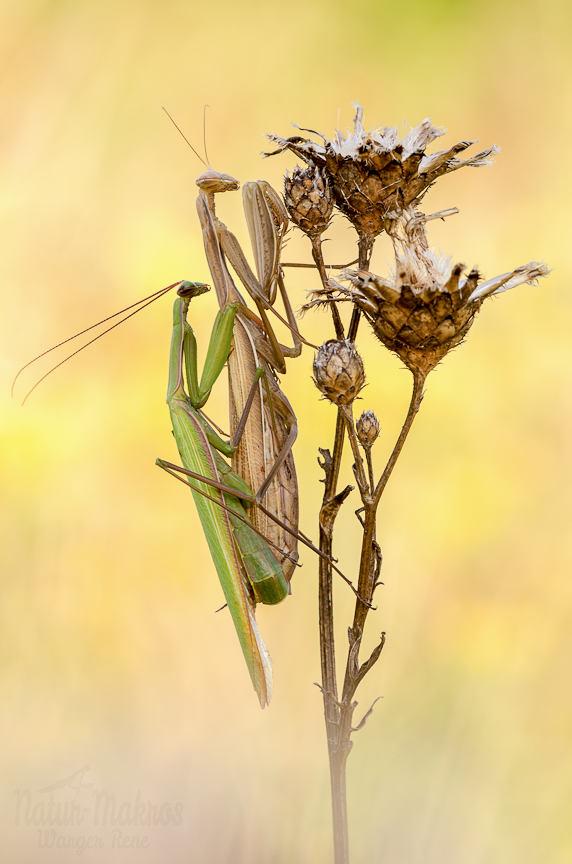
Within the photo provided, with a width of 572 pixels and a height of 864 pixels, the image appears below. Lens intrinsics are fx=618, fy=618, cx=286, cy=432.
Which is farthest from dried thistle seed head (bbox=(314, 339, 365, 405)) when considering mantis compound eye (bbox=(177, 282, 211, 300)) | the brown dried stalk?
mantis compound eye (bbox=(177, 282, 211, 300))

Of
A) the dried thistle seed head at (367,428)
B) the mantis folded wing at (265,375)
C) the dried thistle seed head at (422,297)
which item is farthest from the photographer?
the mantis folded wing at (265,375)

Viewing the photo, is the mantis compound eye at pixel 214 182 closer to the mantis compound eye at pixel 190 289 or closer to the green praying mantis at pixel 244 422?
the green praying mantis at pixel 244 422

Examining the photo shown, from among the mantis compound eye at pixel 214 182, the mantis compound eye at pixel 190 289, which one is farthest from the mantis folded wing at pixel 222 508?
the mantis compound eye at pixel 214 182

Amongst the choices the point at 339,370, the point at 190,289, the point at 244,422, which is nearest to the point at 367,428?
the point at 339,370

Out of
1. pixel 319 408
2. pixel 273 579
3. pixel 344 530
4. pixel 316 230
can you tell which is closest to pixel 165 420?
pixel 319 408

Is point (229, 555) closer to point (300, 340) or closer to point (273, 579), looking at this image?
point (273, 579)

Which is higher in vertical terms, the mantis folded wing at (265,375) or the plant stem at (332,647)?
the mantis folded wing at (265,375)

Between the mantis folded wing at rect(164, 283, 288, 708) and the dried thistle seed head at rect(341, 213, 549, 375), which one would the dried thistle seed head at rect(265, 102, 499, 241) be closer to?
the dried thistle seed head at rect(341, 213, 549, 375)

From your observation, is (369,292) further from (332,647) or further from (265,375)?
(332,647)
